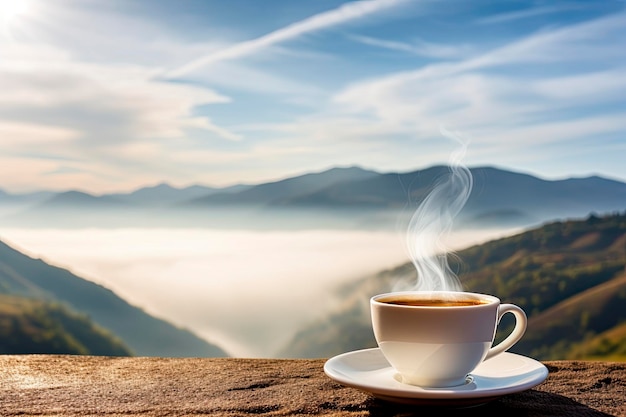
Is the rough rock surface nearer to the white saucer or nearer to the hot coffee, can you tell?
the white saucer

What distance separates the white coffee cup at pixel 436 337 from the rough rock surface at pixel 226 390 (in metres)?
0.06

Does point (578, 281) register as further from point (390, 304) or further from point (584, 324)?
point (390, 304)

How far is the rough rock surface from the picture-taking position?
857mm

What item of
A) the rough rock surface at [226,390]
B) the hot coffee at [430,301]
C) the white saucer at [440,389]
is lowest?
the rough rock surface at [226,390]

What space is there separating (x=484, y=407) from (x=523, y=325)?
0.16 metres

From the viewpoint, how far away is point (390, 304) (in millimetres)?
895

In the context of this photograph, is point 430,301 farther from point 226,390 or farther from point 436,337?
point 226,390

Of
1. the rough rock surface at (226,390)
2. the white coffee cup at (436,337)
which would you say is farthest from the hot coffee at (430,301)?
the rough rock surface at (226,390)

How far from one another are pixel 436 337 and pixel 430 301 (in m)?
0.13

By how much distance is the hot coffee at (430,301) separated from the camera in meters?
0.94

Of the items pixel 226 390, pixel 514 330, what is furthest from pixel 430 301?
pixel 226 390

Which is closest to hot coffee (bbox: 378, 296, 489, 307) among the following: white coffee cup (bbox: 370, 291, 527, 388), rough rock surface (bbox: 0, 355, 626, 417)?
white coffee cup (bbox: 370, 291, 527, 388)

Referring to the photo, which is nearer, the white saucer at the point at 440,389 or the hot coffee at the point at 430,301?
the white saucer at the point at 440,389

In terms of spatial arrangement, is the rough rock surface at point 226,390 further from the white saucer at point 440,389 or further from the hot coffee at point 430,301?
the hot coffee at point 430,301
